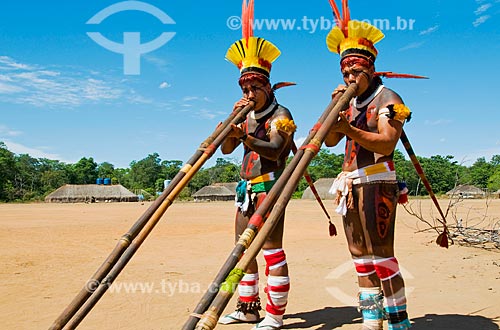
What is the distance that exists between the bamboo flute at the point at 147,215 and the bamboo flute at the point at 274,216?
887 millimetres

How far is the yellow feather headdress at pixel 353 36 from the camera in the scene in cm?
321

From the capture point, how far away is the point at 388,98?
311 cm

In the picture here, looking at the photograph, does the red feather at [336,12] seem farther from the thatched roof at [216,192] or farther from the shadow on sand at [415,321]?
the thatched roof at [216,192]

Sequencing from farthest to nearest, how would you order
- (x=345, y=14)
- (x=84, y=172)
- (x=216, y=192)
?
(x=84, y=172)
(x=216, y=192)
(x=345, y=14)

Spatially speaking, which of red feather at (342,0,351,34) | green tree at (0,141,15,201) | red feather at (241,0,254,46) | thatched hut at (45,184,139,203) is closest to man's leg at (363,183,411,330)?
red feather at (342,0,351,34)

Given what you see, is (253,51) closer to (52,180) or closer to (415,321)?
(415,321)

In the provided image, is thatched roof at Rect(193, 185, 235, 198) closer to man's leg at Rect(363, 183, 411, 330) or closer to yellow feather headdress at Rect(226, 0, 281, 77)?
yellow feather headdress at Rect(226, 0, 281, 77)

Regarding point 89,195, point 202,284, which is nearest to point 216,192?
point 89,195

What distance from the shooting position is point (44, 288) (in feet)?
18.0

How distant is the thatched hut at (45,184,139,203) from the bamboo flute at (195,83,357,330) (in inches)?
2070

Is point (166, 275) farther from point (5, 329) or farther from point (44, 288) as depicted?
point (5, 329)

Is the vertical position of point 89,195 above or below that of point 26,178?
below

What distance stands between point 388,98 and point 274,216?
1.41m

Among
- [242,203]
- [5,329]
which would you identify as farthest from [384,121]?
[5,329]
